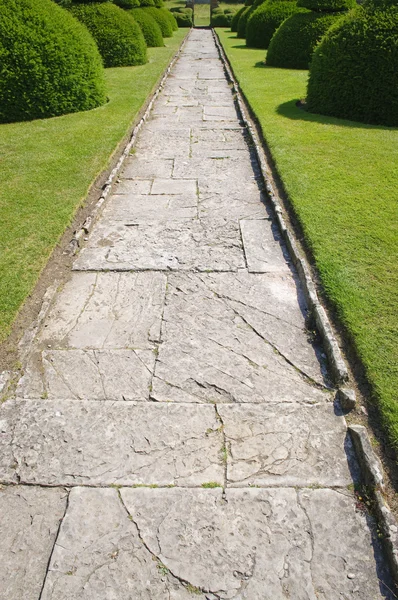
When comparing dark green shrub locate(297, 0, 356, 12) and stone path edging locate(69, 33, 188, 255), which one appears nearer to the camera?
stone path edging locate(69, 33, 188, 255)

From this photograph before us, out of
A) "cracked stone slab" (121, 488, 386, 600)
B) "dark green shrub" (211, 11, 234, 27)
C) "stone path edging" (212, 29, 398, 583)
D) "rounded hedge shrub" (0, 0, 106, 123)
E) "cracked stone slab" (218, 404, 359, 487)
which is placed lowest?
"cracked stone slab" (121, 488, 386, 600)

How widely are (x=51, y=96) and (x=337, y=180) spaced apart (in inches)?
275

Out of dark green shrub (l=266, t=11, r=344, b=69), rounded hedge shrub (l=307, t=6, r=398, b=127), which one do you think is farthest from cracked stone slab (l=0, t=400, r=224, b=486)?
dark green shrub (l=266, t=11, r=344, b=69)

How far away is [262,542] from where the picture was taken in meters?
2.38

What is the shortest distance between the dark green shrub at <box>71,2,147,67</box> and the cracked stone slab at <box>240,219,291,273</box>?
42.7ft

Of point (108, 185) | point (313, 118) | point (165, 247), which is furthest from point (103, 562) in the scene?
point (313, 118)

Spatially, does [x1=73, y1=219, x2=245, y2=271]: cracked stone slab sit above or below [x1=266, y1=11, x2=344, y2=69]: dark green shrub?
below

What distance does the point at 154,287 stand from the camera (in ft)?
14.9

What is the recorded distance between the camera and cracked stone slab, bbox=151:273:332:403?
3.32 metres

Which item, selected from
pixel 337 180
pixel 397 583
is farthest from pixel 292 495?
pixel 337 180

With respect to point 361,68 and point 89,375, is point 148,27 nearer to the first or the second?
point 361,68

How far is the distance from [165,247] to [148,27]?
1967cm

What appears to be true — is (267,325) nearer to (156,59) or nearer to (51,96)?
(51,96)

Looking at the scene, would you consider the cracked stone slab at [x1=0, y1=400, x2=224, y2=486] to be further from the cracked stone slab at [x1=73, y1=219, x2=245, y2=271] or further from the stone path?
the cracked stone slab at [x1=73, y1=219, x2=245, y2=271]
